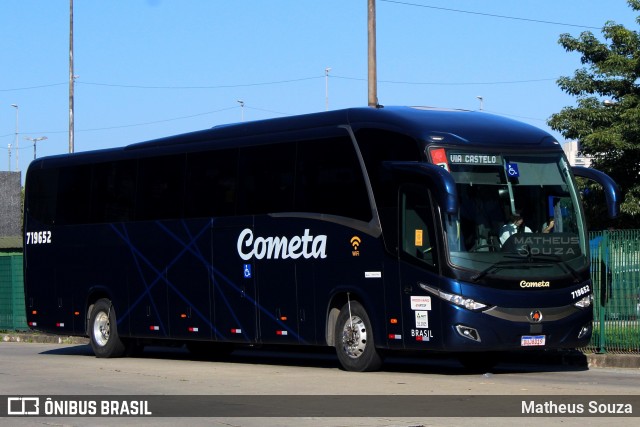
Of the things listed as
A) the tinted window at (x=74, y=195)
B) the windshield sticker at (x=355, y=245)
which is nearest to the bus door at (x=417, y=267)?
the windshield sticker at (x=355, y=245)

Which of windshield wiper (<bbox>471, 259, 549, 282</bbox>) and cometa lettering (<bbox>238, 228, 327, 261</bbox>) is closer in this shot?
windshield wiper (<bbox>471, 259, 549, 282</bbox>)

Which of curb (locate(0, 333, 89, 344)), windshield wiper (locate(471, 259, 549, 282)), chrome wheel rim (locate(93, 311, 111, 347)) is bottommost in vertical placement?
curb (locate(0, 333, 89, 344))

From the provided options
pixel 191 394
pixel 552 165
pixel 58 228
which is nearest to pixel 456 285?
pixel 552 165

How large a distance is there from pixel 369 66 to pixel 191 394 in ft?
37.1

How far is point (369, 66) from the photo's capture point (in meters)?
24.1

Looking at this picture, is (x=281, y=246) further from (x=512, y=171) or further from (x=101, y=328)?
(x=101, y=328)

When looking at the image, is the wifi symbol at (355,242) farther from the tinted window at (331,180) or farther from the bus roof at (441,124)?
the bus roof at (441,124)

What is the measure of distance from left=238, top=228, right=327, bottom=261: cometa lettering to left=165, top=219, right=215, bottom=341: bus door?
3.27 ft

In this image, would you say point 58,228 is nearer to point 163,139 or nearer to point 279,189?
point 163,139

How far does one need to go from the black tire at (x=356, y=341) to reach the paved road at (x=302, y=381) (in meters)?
0.21

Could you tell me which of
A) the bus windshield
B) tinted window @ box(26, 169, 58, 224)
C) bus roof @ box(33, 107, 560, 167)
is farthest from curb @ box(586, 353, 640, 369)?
tinted window @ box(26, 169, 58, 224)

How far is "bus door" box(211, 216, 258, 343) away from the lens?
19.5 m

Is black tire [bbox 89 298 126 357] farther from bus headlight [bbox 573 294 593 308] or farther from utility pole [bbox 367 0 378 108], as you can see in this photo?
bus headlight [bbox 573 294 593 308]

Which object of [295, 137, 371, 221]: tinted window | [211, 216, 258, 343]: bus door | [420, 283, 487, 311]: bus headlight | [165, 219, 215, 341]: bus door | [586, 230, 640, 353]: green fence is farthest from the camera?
[165, 219, 215, 341]: bus door
